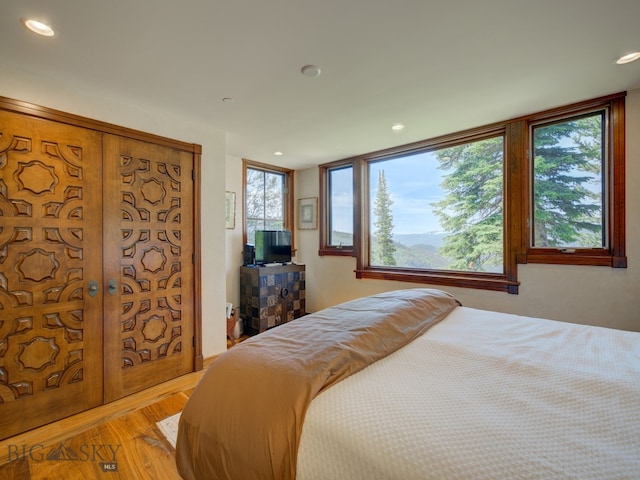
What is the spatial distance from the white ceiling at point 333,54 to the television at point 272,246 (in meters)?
1.69

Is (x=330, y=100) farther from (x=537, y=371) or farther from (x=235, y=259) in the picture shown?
(x=235, y=259)

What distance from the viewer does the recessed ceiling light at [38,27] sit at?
1.48m

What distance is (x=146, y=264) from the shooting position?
2449 millimetres

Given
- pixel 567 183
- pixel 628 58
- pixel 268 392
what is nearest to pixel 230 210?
pixel 268 392

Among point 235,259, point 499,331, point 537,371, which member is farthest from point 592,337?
point 235,259

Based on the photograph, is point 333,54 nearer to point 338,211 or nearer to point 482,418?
point 482,418

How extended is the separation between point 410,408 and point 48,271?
245 centimetres

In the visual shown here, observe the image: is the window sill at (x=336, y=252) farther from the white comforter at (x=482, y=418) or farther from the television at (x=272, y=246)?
the white comforter at (x=482, y=418)

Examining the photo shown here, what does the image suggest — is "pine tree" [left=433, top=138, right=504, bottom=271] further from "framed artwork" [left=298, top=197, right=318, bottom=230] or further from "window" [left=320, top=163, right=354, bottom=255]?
"framed artwork" [left=298, top=197, right=318, bottom=230]

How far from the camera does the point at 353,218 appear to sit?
4043mm

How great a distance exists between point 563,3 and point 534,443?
1.93 meters

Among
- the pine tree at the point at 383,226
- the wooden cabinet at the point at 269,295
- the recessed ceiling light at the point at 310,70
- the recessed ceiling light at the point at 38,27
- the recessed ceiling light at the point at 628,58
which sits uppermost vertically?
the recessed ceiling light at the point at 628,58

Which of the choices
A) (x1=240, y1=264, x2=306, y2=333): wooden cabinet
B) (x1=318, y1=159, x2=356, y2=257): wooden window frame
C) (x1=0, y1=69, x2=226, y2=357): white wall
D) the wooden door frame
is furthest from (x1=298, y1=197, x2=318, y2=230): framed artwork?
the wooden door frame

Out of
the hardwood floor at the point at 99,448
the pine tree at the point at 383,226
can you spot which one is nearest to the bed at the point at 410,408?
the hardwood floor at the point at 99,448
